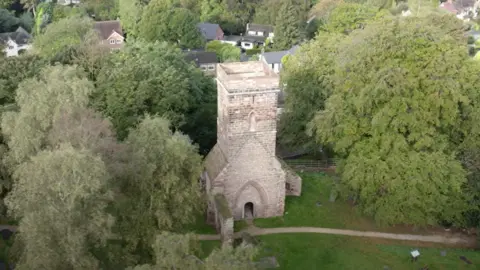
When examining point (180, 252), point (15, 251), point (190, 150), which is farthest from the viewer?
point (190, 150)

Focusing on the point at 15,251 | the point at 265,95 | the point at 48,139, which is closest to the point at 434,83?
the point at 265,95

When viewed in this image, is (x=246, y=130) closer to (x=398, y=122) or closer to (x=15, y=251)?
(x=398, y=122)

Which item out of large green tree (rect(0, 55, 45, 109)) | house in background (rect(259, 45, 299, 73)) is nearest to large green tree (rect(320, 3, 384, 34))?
house in background (rect(259, 45, 299, 73))

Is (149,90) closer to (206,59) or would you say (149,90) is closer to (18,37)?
(206,59)

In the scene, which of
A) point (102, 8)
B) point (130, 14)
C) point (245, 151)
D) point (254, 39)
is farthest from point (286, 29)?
point (245, 151)

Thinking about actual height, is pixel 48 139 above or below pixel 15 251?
above

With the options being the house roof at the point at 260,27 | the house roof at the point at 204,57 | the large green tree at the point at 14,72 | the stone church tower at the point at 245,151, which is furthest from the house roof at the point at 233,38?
the stone church tower at the point at 245,151
